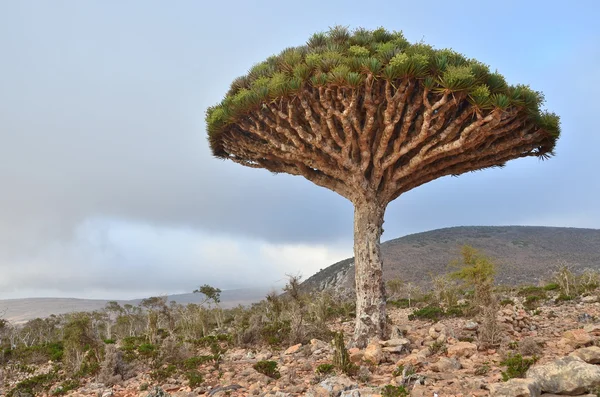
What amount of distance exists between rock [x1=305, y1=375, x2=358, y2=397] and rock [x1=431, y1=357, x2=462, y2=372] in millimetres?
1441

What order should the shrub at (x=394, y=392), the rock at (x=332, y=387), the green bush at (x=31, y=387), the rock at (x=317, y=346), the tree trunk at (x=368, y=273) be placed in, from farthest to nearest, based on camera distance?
1. the tree trunk at (x=368, y=273)
2. the rock at (x=317, y=346)
3. the green bush at (x=31, y=387)
4. the rock at (x=332, y=387)
5. the shrub at (x=394, y=392)

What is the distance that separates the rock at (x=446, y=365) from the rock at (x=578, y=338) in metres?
2.38

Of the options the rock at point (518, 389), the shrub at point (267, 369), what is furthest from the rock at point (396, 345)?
the rock at point (518, 389)

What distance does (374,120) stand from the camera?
361 inches

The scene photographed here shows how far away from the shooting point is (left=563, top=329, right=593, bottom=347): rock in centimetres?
719

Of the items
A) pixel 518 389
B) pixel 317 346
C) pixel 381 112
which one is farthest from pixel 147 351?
pixel 518 389

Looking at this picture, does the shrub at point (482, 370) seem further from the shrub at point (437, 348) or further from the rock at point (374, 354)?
the rock at point (374, 354)

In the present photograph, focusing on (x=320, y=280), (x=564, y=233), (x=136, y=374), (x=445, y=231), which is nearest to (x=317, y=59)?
(x=136, y=374)

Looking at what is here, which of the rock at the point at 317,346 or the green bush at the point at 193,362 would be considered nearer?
the green bush at the point at 193,362

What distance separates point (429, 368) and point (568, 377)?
226cm

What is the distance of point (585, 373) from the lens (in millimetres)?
4805

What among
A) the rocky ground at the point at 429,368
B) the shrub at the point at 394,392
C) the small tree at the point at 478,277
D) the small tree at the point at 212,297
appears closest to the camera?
the rocky ground at the point at 429,368

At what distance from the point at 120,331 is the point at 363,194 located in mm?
29611

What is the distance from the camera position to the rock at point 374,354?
753cm
